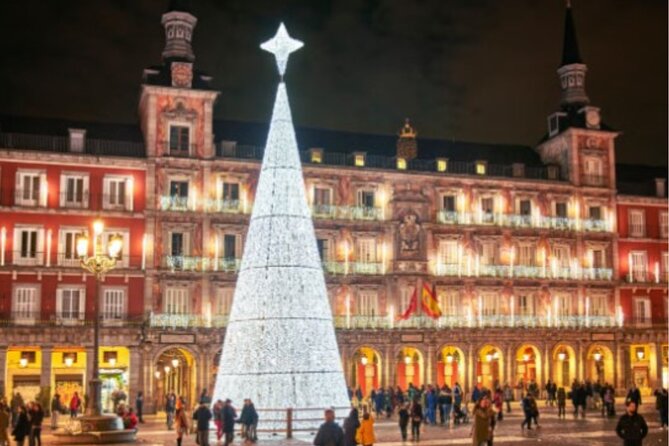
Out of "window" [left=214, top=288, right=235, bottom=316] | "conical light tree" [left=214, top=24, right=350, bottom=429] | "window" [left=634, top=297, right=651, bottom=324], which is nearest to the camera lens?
"conical light tree" [left=214, top=24, right=350, bottom=429]

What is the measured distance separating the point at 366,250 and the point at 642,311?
1991cm

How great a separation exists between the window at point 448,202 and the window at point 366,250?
537 centimetres

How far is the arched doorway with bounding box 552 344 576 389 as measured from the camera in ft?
197

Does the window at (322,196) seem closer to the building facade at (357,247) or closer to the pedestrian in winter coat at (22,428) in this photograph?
the building facade at (357,247)

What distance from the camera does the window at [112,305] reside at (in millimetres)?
50812

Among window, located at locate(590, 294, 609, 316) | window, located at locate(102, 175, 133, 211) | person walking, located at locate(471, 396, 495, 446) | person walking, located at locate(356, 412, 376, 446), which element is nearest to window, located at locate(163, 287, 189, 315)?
window, located at locate(102, 175, 133, 211)

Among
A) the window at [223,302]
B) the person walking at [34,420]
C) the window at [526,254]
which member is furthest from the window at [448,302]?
the person walking at [34,420]

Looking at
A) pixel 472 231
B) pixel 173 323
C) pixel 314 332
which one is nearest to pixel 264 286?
pixel 314 332

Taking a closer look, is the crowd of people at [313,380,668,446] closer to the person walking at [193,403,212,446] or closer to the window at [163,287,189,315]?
the person walking at [193,403,212,446]

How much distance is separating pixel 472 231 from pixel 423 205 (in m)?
3.73

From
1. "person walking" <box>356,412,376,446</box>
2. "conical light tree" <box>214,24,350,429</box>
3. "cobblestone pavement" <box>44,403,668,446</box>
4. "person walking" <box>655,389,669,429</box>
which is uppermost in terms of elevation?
"conical light tree" <box>214,24,350,429</box>

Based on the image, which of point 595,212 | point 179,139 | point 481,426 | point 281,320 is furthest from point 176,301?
point 481,426

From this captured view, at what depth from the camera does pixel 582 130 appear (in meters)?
63.3

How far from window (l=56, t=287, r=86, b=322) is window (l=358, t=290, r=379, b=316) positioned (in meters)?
16.0
